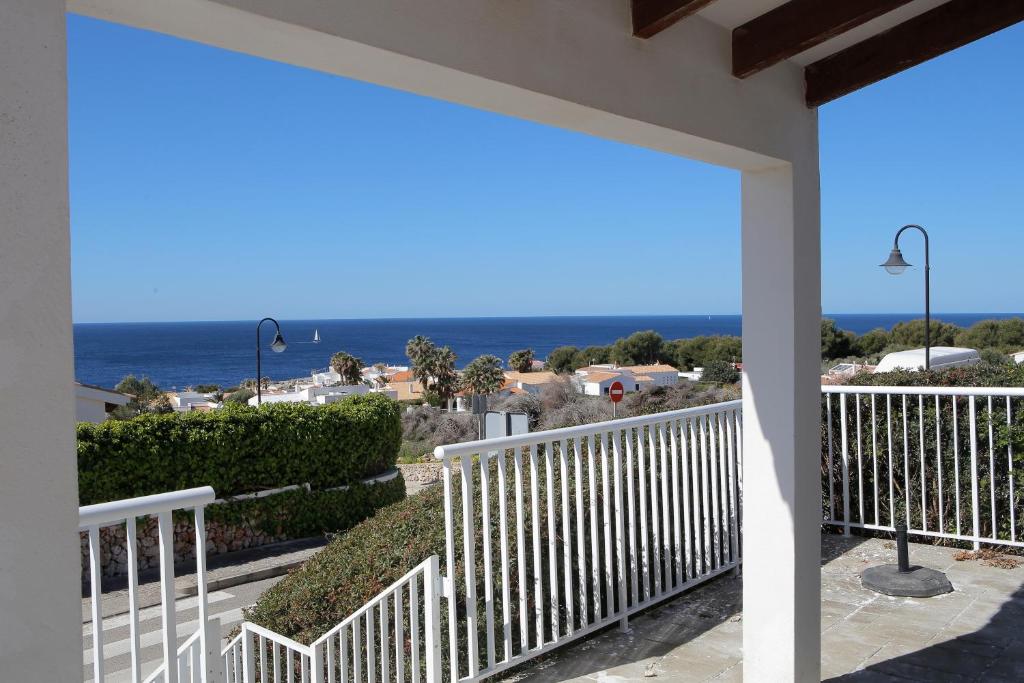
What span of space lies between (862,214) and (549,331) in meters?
45.0

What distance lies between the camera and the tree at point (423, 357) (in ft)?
73.7

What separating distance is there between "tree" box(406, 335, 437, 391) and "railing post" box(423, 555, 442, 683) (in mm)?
19970

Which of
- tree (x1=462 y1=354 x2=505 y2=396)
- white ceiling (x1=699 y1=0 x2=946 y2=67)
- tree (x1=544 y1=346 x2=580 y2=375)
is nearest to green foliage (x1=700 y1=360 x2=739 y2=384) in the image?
tree (x1=462 y1=354 x2=505 y2=396)

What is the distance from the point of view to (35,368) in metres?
0.94

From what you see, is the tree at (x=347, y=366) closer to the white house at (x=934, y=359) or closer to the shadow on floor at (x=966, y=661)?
the white house at (x=934, y=359)

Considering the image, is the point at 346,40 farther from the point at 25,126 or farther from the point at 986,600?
the point at 986,600

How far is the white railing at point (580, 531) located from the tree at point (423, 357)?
18279 millimetres

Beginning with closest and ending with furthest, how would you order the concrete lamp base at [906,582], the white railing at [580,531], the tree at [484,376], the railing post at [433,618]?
the railing post at [433,618] < the white railing at [580,531] < the concrete lamp base at [906,582] < the tree at [484,376]

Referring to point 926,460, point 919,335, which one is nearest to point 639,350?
point 919,335

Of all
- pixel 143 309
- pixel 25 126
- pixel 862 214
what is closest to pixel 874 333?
pixel 862 214

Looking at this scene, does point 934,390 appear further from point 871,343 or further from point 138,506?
point 871,343

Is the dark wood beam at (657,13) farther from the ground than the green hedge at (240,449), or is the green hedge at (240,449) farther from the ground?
the dark wood beam at (657,13)

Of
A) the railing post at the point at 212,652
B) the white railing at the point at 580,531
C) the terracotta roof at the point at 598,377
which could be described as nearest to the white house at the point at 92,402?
the terracotta roof at the point at 598,377

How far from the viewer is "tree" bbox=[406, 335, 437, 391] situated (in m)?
22.5
